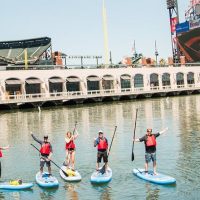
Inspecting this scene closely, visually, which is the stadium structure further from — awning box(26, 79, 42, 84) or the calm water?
the calm water

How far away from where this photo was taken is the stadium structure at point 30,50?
106206mm

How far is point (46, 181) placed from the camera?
17.6 metres

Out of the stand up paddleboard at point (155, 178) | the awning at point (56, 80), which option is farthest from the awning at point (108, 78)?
the stand up paddleboard at point (155, 178)

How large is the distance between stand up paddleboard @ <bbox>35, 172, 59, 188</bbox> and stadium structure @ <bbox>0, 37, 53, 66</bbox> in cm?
8551

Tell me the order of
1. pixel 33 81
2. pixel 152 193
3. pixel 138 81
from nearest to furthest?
pixel 152 193, pixel 33 81, pixel 138 81

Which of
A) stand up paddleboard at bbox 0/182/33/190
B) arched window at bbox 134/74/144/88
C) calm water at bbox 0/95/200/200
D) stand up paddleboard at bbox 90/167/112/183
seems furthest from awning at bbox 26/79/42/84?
stand up paddleboard at bbox 0/182/33/190

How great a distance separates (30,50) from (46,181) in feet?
328

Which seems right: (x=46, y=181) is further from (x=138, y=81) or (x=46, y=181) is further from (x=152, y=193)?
(x=138, y=81)

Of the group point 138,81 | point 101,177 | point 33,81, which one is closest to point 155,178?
point 101,177

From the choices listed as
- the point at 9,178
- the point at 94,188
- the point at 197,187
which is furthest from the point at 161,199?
the point at 9,178

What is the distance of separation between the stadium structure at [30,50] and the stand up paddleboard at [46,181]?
8551 cm

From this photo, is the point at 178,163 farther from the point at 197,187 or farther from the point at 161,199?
the point at 161,199

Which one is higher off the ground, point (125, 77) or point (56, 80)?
point (125, 77)

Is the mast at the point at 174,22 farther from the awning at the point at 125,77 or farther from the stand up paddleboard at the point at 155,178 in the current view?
the stand up paddleboard at the point at 155,178
